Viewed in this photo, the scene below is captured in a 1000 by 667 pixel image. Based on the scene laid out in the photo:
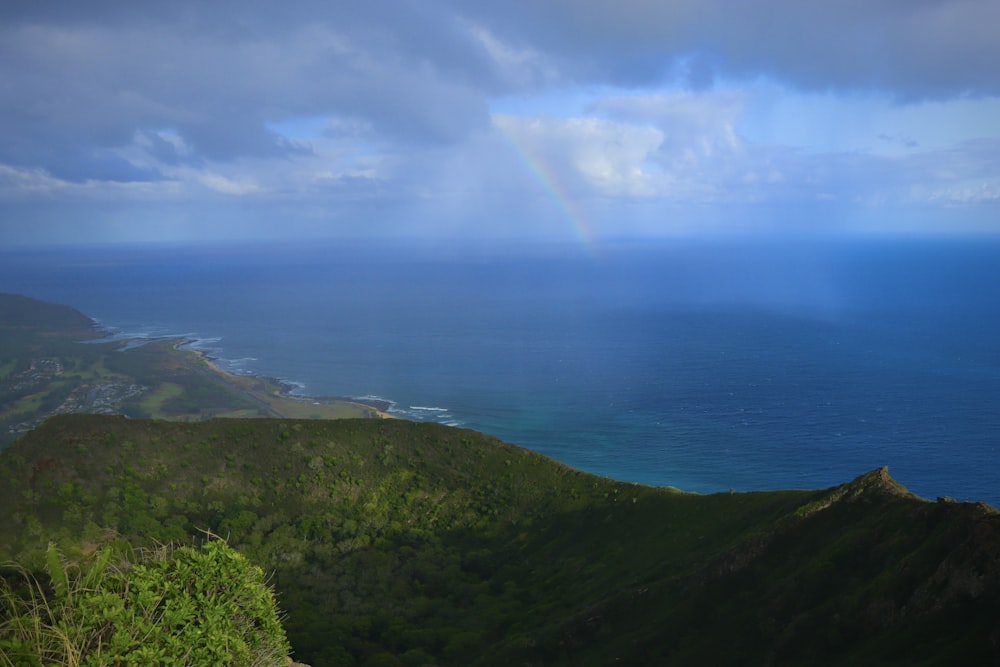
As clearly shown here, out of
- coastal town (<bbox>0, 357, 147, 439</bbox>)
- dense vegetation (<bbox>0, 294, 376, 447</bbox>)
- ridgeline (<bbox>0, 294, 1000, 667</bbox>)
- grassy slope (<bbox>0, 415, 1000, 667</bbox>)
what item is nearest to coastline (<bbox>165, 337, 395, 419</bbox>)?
dense vegetation (<bbox>0, 294, 376, 447</bbox>)

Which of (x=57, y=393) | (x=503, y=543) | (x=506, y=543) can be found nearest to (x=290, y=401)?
(x=57, y=393)

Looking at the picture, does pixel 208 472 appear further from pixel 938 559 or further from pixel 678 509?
pixel 938 559

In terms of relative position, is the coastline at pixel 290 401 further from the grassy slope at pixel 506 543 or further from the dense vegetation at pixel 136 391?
the grassy slope at pixel 506 543

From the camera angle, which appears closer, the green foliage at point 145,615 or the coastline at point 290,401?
the green foliage at point 145,615

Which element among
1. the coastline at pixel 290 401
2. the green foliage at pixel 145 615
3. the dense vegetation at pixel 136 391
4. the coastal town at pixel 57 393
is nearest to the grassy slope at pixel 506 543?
the green foliage at pixel 145 615

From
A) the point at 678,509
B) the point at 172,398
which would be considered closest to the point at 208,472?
the point at 678,509

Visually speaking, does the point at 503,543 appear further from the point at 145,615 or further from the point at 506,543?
the point at 145,615
